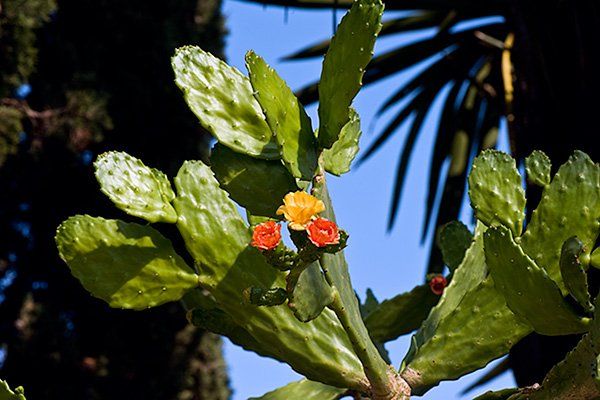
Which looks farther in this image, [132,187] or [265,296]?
[132,187]

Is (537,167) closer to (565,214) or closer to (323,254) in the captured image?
(565,214)

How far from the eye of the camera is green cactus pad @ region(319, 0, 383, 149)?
1049 mm

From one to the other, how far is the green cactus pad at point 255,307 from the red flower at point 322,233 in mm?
258

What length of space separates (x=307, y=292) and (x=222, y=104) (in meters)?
0.27

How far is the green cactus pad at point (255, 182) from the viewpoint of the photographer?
3.58ft

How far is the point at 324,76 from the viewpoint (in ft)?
3.62

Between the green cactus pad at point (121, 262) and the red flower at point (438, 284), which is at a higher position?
the red flower at point (438, 284)

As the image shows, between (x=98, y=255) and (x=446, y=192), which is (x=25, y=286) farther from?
(x=98, y=255)

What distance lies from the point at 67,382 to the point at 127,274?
3.90 metres

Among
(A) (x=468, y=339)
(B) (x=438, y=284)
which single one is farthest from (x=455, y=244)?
(A) (x=468, y=339)

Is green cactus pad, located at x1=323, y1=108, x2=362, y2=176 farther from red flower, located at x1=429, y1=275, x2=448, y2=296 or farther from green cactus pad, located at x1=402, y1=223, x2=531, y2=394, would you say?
A: red flower, located at x1=429, y1=275, x2=448, y2=296

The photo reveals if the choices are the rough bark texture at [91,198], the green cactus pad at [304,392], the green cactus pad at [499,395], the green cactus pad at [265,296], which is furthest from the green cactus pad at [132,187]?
the rough bark texture at [91,198]

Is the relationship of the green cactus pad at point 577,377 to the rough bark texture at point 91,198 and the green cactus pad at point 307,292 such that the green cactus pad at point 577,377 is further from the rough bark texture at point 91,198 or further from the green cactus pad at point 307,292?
the rough bark texture at point 91,198

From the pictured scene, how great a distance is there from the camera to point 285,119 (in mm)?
1106
